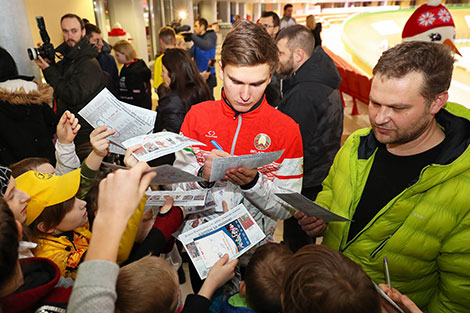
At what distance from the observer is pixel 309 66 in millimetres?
2672

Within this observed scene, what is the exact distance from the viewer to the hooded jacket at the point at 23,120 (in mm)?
2457

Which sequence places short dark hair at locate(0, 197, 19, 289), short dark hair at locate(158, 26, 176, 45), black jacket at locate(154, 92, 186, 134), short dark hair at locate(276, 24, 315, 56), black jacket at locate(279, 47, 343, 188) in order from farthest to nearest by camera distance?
short dark hair at locate(158, 26, 176, 45)
black jacket at locate(154, 92, 186, 134)
short dark hair at locate(276, 24, 315, 56)
black jacket at locate(279, 47, 343, 188)
short dark hair at locate(0, 197, 19, 289)

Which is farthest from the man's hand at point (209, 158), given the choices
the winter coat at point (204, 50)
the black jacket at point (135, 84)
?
the winter coat at point (204, 50)

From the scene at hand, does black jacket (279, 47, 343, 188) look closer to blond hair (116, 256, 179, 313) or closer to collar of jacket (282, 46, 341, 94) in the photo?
collar of jacket (282, 46, 341, 94)

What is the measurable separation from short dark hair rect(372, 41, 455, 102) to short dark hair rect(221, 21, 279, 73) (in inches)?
22.5

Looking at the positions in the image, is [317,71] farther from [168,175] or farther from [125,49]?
[125,49]

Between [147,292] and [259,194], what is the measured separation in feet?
2.25

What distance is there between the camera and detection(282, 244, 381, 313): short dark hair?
860 millimetres

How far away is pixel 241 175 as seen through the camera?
1410mm

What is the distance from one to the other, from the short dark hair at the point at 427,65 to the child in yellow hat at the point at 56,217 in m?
1.66

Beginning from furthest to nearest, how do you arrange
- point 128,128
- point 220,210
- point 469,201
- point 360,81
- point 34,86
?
point 360,81, point 34,86, point 128,128, point 220,210, point 469,201

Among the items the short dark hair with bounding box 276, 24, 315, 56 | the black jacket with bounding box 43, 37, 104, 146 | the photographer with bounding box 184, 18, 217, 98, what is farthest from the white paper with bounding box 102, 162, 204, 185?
the photographer with bounding box 184, 18, 217, 98

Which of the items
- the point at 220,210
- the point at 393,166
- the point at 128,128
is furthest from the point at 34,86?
the point at 393,166

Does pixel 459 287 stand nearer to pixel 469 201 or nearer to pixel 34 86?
pixel 469 201
